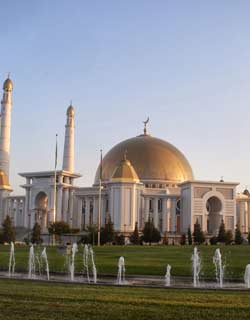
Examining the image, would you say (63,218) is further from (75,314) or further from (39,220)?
(75,314)

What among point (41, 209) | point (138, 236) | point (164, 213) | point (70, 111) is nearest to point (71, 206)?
point (41, 209)

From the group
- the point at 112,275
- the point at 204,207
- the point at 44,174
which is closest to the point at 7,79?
the point at 44,174

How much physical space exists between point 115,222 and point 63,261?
45.2 meters

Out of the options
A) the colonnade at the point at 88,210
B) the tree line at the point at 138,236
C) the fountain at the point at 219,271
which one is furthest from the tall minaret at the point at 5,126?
the fountain at the point at 219,271

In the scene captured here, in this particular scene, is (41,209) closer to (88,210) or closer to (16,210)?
(88,210)

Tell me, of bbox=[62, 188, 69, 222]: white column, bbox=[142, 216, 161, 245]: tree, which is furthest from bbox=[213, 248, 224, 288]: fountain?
bbox=[62, 188, 69, 222]: white column

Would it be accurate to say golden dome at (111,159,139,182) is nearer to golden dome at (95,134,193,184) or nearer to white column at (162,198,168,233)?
white column at (162,198,168,233)

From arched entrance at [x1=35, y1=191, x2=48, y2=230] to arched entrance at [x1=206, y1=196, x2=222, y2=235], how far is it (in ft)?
82.0

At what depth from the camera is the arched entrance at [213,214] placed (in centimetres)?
8094

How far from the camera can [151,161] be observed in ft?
306

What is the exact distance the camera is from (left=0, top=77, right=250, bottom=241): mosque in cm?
7875

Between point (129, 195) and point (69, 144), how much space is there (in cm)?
1910

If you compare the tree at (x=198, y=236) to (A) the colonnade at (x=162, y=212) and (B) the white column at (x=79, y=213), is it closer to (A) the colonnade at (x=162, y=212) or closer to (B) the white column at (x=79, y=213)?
(A) the colonnade at (x=162, y=212)

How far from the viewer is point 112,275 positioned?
82.6ft
